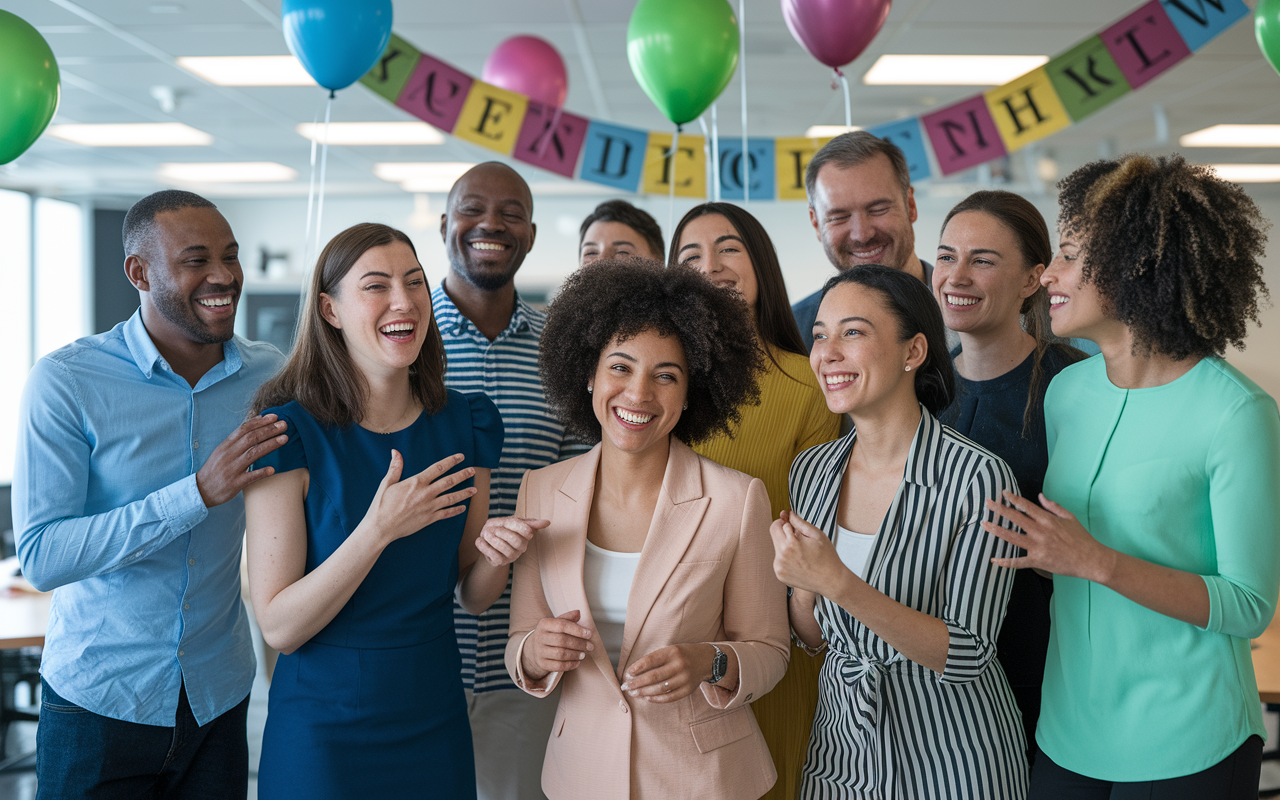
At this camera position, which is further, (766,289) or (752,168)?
(752,168)

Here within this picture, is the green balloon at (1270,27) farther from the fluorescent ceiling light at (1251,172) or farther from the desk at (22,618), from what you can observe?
the fluorescent ceiling light at (1251,172)

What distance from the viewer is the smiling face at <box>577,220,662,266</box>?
351 cm

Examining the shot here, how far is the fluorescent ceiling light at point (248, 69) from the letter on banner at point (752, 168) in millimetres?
3271

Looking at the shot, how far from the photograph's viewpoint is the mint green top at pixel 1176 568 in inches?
65.1

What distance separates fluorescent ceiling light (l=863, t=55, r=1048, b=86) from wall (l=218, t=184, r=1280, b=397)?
450 cm

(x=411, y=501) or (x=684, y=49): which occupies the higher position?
(x=684, y=49)

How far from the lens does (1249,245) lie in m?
1.75

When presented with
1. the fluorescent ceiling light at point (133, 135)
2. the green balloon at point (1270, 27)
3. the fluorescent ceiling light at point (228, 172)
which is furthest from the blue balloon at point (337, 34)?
the fluorescent ceiling light at point (228, 172)

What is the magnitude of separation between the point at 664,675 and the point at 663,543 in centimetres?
28

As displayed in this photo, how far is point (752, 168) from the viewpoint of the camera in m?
3.90

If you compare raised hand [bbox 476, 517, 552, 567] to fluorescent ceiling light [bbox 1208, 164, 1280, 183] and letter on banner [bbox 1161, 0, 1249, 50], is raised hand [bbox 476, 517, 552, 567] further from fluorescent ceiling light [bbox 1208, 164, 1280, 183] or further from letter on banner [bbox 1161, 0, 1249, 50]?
fluorescent ceiling light [bbox 1208, 164, 1280, 183]

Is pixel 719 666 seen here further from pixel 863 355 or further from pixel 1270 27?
pixel 1270 27

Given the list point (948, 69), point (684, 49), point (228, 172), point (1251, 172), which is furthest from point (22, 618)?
point (1251, 172)

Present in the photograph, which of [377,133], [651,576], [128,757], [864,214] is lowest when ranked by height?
[128,757]
